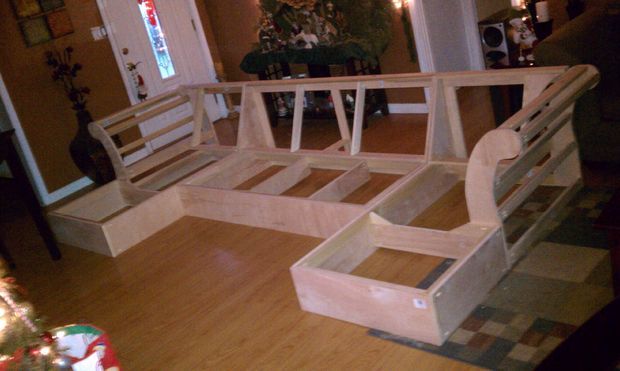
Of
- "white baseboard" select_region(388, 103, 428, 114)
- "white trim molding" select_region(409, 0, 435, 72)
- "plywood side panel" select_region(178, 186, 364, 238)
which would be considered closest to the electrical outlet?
"plywood side panel" select_region(178, 186, 364, 238)

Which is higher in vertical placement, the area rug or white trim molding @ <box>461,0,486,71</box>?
white trim molding @ <box>461,0,486,71</box>

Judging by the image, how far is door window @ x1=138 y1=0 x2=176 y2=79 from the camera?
21.8 feet

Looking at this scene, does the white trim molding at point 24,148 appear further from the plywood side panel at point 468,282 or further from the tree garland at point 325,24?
the plywood side panel at point 468,282

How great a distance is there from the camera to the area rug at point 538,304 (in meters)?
2.32

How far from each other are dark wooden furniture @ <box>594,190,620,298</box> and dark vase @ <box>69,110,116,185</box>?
4528mm

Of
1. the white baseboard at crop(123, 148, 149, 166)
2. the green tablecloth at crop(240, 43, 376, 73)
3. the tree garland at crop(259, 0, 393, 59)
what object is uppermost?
the tree garland at crop(259, 0, 393, 59)

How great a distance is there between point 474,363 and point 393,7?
12.1ft

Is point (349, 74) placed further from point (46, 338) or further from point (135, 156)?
point (46, 338)

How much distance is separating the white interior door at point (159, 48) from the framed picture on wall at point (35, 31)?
1.95 feet

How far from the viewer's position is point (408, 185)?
338 centimetres

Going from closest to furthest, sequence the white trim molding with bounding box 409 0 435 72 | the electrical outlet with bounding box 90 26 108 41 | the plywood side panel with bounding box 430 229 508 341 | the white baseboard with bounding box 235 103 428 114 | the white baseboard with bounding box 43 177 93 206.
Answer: the plywood side panel with bounding box 430 229 508 341 → the white trim molding with bounding box 409 0 435 72 → the white baseboard with bounding box 235 103 428 114 → the white baseboard with bounding box 43 177 93 206 → the electrical outlet with bounding box 90 26 108 41

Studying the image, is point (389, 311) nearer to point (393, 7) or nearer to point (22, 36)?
point (393, 7)

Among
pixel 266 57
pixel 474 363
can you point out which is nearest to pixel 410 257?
pixel 474 363

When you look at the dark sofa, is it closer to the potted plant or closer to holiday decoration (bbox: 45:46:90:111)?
the potted plant
